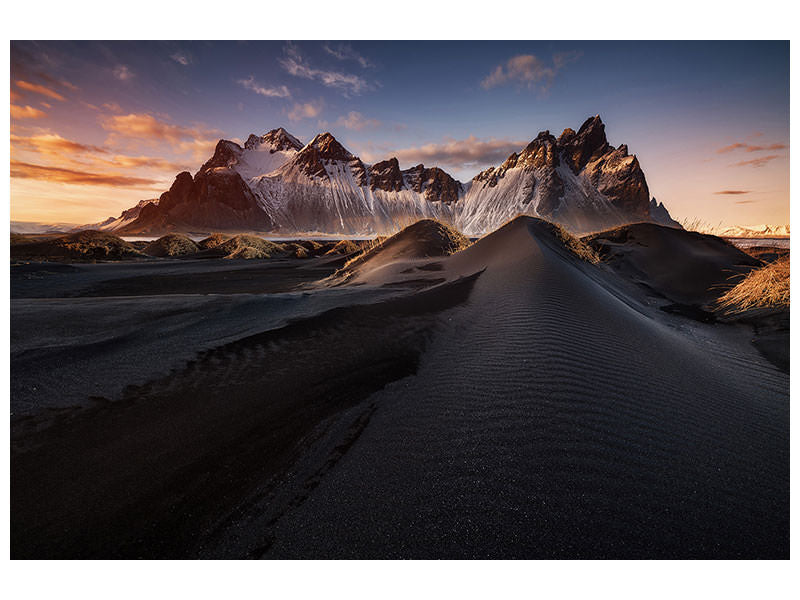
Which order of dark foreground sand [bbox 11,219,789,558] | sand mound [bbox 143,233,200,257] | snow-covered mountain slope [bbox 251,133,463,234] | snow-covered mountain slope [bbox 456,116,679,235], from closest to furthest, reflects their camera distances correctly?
1. dark foreground sand [bbox 11,219,789,558]
2. sand mound [bbox 143,233,200,257]
3. snow-covered mountain slope [bbox 456,116,679,235]
4. snow-covered mountain slope [bbox 251,133,463,234]

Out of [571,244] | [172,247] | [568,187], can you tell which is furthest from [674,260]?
[568,187]

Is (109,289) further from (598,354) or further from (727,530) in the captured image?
(727,530)

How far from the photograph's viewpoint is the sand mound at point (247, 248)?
22141 millimetres

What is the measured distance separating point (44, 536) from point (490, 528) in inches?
79.7

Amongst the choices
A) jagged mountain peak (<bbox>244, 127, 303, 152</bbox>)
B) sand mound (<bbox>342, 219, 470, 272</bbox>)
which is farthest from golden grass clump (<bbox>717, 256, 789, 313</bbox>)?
jagged mountain peak (<bbox>244, 127, 303, 152</bbox>)

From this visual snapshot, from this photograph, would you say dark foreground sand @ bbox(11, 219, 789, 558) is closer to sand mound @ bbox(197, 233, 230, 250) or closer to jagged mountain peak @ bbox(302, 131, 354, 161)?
sand mound @ bbox(197, 233, 230, 250)

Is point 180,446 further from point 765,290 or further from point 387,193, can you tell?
point 387,193

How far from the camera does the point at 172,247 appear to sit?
23547mm

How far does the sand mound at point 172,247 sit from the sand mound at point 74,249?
362 cm

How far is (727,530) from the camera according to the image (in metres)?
1.36

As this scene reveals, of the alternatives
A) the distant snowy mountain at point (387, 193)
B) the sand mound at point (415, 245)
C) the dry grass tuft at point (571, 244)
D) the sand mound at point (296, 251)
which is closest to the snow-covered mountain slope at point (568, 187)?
the distant snowy mountain at point (387, 193)

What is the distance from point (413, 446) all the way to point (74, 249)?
24371 millimetres

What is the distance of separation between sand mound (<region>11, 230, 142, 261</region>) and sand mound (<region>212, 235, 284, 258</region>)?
5275 millimetres

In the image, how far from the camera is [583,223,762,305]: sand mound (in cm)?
895
